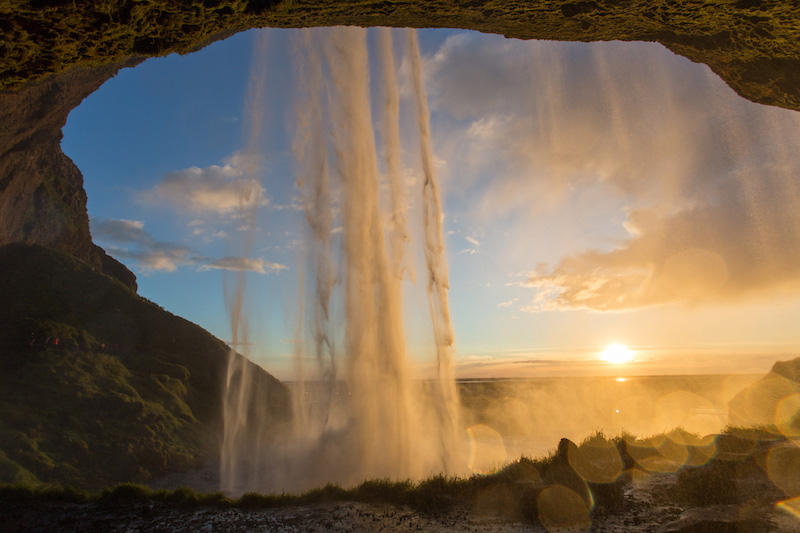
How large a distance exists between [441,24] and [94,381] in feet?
144

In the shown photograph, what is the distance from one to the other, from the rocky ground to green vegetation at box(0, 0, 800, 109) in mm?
10039

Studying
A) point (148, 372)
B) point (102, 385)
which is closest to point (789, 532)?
point (102, 385)

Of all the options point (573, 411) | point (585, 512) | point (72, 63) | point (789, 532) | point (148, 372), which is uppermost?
point (72, 63)

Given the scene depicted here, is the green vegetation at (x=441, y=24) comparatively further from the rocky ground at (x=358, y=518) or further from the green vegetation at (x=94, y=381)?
the green vegetation at (x=94, y=381)

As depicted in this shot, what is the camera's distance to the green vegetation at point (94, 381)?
27297 mm

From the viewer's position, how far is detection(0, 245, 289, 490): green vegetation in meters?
27.3

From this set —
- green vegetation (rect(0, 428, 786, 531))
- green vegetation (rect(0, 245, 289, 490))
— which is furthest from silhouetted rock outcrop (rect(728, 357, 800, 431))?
green vegetation (rect(0, 245, 289, 490))

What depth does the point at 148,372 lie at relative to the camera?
42.2 m

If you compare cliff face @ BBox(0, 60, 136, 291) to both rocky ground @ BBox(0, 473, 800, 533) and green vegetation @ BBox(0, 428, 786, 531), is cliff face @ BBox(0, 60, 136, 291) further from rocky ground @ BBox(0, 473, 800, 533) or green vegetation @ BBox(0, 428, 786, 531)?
green vegetation @ BBox(0, 428, 786, 531)

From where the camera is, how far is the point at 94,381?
35.8m

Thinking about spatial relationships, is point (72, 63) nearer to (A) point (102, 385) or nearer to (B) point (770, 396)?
(A) point (102, 385)

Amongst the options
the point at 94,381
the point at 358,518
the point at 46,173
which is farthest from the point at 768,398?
the point at 46,173

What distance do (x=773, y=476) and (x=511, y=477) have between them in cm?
795

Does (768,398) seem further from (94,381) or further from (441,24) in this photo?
(94,381)
